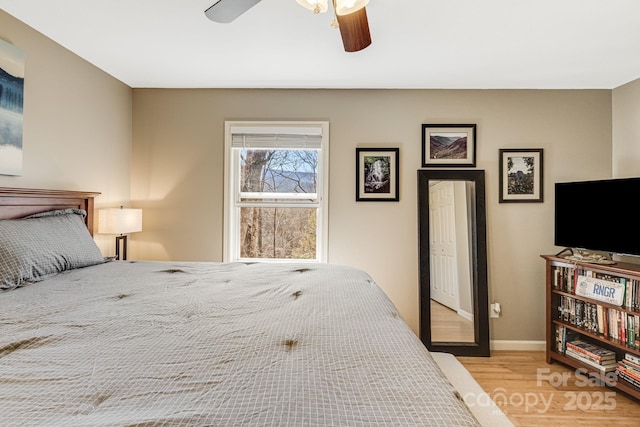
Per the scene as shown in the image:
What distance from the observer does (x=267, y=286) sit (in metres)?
1.59

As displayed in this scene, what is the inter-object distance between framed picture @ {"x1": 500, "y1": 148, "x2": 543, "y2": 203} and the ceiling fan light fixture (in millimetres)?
2343

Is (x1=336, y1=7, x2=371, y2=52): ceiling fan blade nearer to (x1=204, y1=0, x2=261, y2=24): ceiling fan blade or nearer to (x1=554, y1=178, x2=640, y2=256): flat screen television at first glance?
(x1=204, y1=0, x2=261, y2=24): ceiling fan blade

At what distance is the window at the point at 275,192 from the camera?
10.4 feet

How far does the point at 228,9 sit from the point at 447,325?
3015mm

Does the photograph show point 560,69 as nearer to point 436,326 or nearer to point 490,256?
point 490,256

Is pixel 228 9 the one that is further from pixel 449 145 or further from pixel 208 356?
pixel 449 145

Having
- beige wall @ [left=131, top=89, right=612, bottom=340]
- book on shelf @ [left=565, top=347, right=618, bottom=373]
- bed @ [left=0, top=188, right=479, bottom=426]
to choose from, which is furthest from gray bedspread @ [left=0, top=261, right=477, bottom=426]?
book on shelf @ [left=565, top=347, right=618, bottom=373]

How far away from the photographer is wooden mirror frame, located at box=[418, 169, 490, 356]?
3.00 meters

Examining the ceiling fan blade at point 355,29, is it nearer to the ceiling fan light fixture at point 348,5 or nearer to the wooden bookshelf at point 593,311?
the ceiling fan light fixture at point 348,5

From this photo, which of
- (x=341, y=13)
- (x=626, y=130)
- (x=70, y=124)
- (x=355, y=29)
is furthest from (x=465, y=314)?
(x=70, y=124)

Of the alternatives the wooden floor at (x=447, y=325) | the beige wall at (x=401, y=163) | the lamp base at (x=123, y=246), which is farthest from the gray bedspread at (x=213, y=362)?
the wooden floor at (x=447, y=325)

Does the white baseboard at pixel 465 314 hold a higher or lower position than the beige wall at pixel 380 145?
lower

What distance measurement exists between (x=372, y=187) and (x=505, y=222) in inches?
51.7

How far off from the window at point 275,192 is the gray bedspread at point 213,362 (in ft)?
5.92
